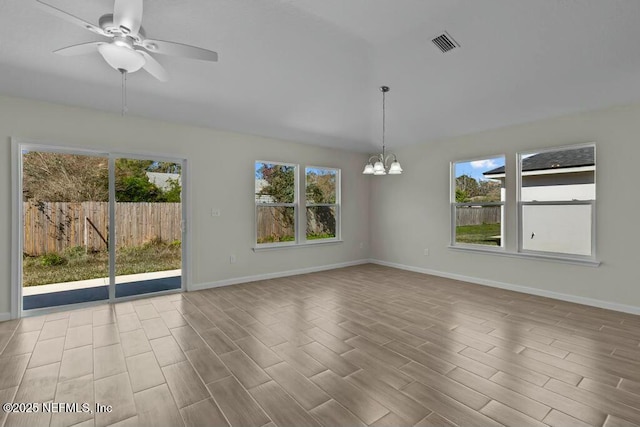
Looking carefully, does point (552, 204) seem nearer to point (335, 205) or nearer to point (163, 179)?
point (335, 205)

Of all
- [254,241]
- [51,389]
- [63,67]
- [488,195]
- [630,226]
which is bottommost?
[51,389]

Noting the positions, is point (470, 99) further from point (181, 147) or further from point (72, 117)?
point (72, 117)

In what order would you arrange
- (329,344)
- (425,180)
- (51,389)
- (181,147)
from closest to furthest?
(51,389), (329,344), (181,147), (425,180)

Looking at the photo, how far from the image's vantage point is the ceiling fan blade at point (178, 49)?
2.24 meters

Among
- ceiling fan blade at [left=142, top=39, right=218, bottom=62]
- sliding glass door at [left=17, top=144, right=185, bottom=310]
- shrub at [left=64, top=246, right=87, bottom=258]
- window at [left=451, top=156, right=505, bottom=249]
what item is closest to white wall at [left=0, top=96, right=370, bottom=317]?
sliding glass door at [left=17, top=144, right=185, bottom=310]

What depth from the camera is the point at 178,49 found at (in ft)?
7.63

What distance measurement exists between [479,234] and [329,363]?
3942 millimetres

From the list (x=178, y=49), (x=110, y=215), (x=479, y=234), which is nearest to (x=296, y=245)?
(x=110, y=215)

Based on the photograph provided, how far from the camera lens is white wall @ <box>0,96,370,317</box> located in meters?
3.58

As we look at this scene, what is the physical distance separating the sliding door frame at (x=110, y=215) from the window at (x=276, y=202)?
1243mm

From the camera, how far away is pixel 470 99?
4.14m

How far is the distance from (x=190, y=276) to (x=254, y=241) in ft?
3.90

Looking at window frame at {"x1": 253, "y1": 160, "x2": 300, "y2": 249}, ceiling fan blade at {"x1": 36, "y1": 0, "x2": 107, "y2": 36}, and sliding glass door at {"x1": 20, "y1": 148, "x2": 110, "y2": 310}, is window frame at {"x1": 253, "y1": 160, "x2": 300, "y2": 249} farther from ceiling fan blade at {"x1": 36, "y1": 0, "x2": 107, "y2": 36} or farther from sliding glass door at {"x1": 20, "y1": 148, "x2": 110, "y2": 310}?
ceiling fan blade at {"x1": 36, "y1": 0, "x2": 107, "y2": 36}

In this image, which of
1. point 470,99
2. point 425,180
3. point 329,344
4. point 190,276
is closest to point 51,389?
point 329,344
